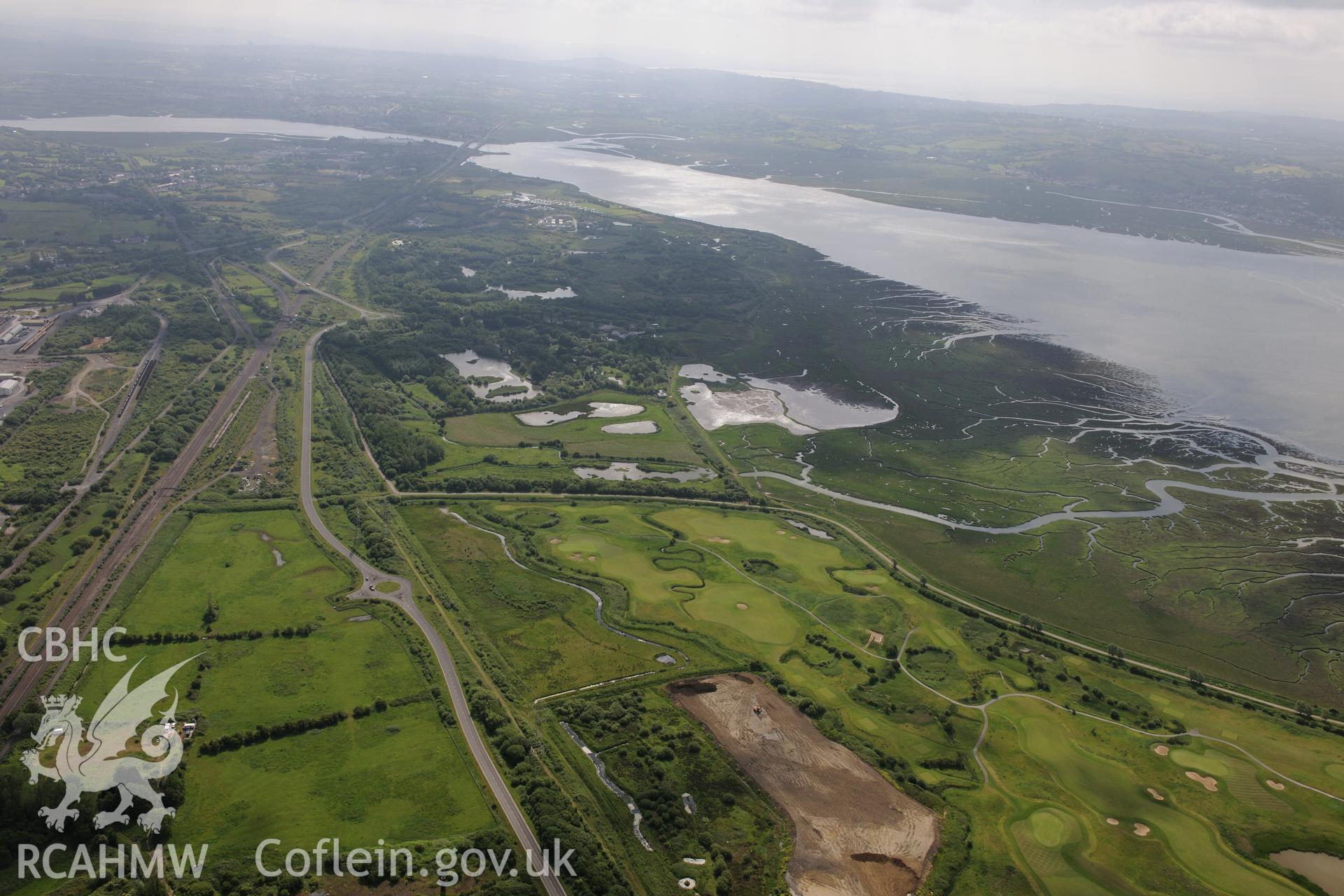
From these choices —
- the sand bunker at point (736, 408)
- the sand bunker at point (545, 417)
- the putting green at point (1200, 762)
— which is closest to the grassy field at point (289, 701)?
the sand bunker at point (545, 417)

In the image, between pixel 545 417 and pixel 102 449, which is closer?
pixel 102 449

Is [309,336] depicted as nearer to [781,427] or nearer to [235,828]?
[781,427]

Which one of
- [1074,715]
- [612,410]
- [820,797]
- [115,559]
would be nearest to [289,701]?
[115,559]

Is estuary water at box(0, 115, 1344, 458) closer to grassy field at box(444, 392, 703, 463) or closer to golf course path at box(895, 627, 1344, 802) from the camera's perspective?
golf course path at box(895, 627, 1344, 802)

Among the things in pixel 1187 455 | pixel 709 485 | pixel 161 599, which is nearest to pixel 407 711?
pixel 161 599

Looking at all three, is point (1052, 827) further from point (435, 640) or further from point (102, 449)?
point (102, 449)

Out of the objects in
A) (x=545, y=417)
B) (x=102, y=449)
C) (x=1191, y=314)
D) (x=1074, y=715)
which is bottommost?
(x=1074, y=715)

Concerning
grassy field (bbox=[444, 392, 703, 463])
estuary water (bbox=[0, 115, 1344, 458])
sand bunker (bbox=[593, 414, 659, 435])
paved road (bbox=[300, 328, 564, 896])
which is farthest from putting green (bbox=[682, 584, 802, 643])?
estuary water (bbox=[0, 115, 1344, 458])
